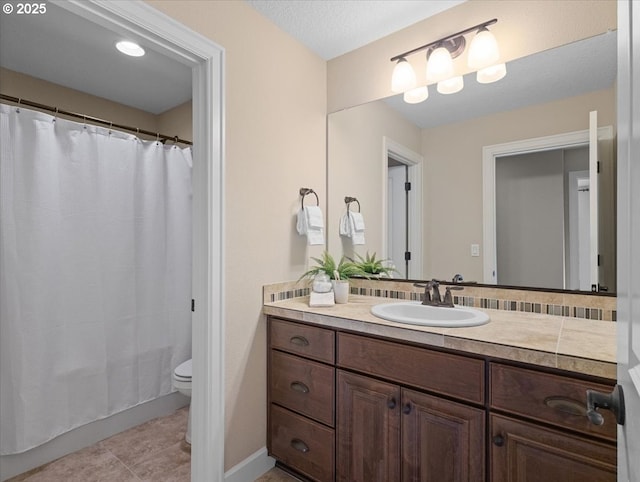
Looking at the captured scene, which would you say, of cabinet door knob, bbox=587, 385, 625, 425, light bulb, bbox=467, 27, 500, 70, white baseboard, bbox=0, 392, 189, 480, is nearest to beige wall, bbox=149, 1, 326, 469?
Result: light bulb, bbox=467, 27, 500, 70

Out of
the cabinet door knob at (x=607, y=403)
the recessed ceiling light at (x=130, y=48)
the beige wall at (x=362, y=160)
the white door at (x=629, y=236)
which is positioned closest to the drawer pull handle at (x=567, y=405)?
the white door at (x=629, y=236)

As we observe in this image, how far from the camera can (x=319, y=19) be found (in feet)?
5.93

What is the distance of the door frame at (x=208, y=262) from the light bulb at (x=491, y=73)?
50.1 inches

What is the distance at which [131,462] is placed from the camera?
1.86 meters

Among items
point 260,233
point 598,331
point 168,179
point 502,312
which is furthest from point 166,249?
point 598,331

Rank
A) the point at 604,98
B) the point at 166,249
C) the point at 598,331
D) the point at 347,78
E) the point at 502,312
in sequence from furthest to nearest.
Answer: the point at 166,249 < the point at 347,78 < the point at 502,312 < the point at 604,98 < the point at 598,331

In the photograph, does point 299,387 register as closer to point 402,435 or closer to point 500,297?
point 402,435

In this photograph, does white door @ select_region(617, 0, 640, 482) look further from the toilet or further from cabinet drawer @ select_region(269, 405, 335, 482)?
the toilet

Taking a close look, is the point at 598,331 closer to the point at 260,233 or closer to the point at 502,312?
the point at 502,312

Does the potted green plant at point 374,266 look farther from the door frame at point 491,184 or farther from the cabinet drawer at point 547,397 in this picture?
the cabinet drawer at point 547,397

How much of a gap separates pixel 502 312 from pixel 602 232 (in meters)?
0.52

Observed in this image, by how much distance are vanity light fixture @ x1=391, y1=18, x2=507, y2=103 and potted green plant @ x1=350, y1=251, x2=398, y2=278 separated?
0.95 m

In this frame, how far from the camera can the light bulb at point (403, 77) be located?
1.85 m

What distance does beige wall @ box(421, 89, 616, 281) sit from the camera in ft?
5.15
